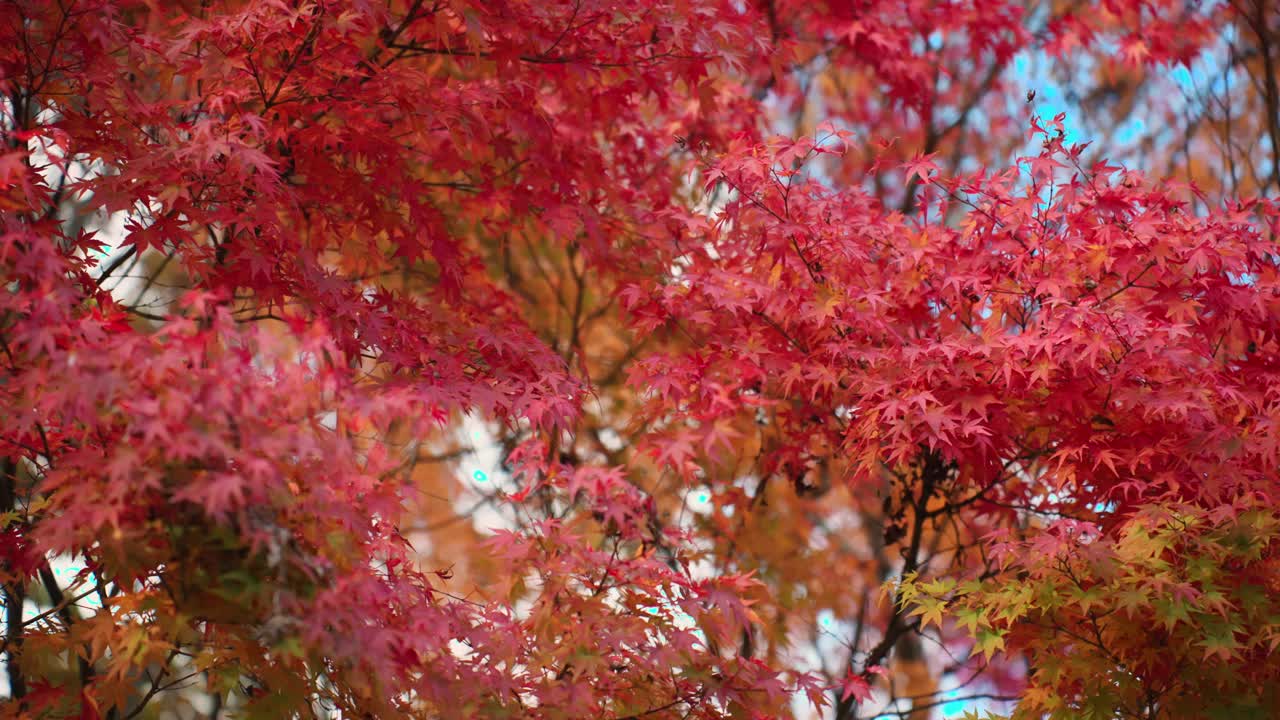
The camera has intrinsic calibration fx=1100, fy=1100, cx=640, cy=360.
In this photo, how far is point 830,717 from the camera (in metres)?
6.14

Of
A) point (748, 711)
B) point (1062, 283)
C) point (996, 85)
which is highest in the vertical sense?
point (996, 85)

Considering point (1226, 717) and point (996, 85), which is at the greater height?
point (996, 85)

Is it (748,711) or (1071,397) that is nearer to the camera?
(748,711)

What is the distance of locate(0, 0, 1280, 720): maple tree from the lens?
2.84 meters

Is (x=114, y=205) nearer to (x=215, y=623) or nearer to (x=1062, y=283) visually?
(x=215, y=623)

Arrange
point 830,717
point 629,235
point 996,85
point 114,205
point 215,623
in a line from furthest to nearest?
point 996,85
point 830,717
point 629,235
point 114,205
point 215,623

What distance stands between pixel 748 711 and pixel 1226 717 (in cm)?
168

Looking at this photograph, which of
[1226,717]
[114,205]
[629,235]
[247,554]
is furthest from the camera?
[629,235]

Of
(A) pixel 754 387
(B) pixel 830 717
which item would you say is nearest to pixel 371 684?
(A) pixel 754 387

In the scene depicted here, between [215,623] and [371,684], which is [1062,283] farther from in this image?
[215,623]

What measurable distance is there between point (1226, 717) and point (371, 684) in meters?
2.86

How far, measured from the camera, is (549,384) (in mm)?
3904

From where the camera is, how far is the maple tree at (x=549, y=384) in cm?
284

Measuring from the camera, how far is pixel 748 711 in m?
3.51
